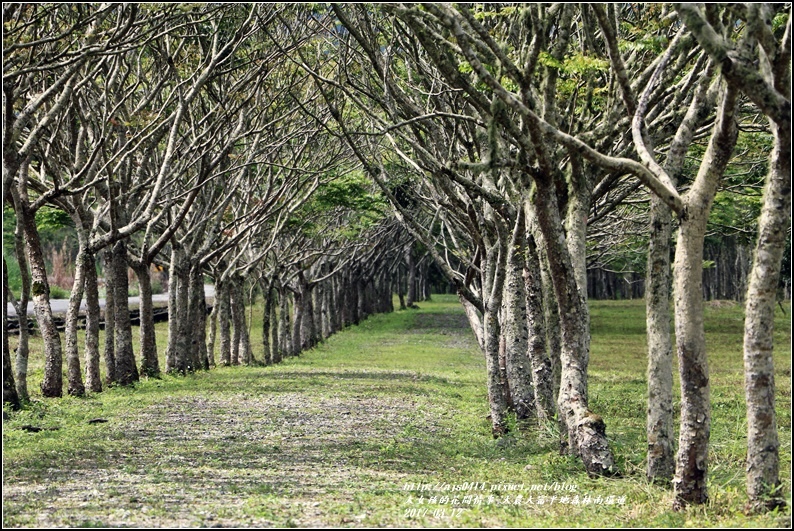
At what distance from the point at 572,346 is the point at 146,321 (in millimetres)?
14738

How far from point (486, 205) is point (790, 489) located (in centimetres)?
910

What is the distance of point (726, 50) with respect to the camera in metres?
7.57

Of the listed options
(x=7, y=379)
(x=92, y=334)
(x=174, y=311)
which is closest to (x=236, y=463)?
(x=7, y=379)

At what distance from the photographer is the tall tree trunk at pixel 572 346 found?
10211 millimetres

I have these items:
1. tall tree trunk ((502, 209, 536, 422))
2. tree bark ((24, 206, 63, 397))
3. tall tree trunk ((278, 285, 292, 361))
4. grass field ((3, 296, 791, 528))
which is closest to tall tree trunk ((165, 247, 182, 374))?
grass field ((3, 296, 791, 528))

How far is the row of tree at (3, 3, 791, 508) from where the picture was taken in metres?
8.52

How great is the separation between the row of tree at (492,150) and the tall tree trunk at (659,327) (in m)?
0.02

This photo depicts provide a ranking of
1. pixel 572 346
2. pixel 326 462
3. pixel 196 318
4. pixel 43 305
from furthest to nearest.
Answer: pixel 196 318
pixel 43 305
pixel 326 462
pixel 572 346

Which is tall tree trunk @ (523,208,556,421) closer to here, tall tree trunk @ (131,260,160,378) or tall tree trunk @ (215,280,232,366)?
tall tree trunk @ (131,260,160,378)

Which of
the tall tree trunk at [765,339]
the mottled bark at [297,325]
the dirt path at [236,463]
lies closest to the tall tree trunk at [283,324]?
the mottled bark at [297,325]

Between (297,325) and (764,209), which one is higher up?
(764,209)

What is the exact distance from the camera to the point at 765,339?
8.02 m

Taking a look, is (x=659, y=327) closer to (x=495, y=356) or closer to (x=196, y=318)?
(x=495, y=356)

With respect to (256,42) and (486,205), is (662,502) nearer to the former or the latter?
(486,205)
